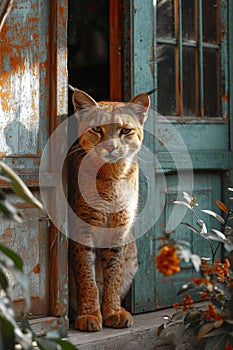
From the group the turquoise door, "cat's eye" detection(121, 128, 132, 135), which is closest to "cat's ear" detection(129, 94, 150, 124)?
"cat's eye" detection(121, 128, 132, 135)

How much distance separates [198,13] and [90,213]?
54.8 inches

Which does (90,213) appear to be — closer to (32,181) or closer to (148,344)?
(32,181)

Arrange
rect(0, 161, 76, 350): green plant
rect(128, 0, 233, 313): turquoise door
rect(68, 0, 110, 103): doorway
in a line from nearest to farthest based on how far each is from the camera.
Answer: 1. rect(0, 161, 76, 350): green plant
2. rect(128, 0, 233, 313): turquoise door
3. rect(68, 0, 110, 103): doorway

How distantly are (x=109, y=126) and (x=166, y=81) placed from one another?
70 cm

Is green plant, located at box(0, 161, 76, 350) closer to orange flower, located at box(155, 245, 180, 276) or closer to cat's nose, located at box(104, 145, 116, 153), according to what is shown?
orange flower, located at box(155, 245, 180, 276)

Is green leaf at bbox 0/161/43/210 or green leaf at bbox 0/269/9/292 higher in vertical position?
green leaf at bbox 0/161/43/210

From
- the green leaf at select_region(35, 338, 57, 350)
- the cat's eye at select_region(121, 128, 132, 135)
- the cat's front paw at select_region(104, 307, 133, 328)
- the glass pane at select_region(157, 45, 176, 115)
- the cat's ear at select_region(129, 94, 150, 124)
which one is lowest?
the cat's front paw at select_region(104, 307, 133, 328)

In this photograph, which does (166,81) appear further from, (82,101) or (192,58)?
→ (82,101)

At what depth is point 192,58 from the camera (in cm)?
392

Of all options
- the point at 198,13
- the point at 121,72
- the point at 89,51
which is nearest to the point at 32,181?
the point at 121,72

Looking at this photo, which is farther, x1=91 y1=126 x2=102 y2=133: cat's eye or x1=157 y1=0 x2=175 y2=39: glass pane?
x1=157 y1=0 x2=175 y2=39: glass pane

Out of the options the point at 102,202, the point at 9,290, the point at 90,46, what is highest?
the point at 90,46

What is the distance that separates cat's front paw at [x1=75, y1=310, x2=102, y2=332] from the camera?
314 centimetres

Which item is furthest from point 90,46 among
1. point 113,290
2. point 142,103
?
point 113,290
